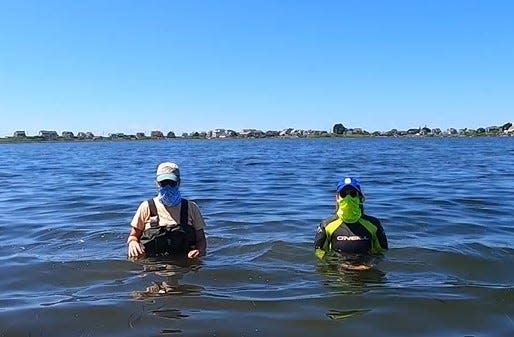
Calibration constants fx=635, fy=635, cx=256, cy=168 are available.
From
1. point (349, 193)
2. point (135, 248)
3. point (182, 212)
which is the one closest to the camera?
point (349, 193)

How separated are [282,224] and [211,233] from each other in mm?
1674

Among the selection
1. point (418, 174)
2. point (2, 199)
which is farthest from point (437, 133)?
point (2, 199)

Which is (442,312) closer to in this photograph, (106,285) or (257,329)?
(257,329)

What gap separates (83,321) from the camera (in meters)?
6.30

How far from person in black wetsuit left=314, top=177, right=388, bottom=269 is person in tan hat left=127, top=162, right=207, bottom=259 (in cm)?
172

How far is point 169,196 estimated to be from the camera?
8250 millimetres

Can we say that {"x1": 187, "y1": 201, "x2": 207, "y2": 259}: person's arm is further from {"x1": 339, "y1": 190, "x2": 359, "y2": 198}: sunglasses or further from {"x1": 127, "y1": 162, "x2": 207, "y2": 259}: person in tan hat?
{"x1": 339, "y1": 190, "x2": 359, "y2": 198}: sunglasses

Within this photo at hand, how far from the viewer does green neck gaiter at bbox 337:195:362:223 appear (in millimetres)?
8250

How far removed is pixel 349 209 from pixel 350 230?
293 mm

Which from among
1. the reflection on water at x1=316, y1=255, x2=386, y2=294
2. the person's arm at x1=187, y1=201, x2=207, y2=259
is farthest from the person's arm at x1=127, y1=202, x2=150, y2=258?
the reflection on water at x1=316, y1=255, x2=386, y2=294

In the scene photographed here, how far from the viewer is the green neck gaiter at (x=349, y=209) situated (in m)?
8.25

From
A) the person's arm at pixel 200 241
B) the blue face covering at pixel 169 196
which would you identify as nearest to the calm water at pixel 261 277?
the person's arm at pixel 200 241

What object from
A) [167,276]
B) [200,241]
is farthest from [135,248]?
[200,241]

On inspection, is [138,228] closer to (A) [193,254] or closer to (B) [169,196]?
(B) [169,196]
